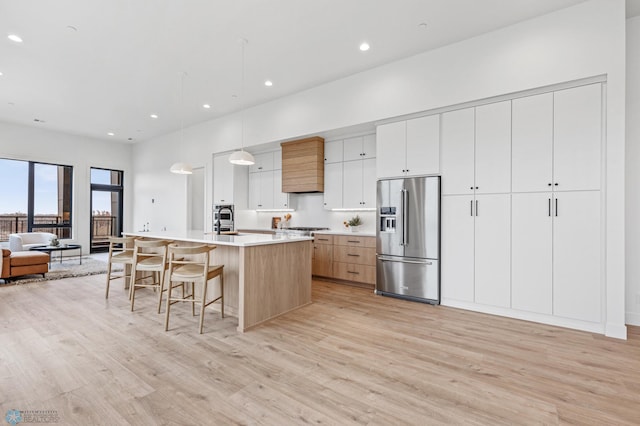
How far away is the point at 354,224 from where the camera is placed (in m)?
5.36

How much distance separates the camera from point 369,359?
2.49 metres

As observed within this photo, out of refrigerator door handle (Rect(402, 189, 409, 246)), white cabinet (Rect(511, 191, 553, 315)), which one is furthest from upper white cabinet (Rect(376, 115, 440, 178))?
white cabinet (Rect(511, 191, 553, 315))

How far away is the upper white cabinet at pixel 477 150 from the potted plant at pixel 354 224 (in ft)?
5.68

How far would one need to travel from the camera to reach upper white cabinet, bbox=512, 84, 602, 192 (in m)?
3.11

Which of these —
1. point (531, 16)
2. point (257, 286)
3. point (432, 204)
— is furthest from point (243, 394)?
point (531, 16)

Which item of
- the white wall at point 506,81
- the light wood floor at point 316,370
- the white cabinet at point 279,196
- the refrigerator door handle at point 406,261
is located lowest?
the light wood floor at point 316,370

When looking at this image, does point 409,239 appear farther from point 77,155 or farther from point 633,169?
point 77,155

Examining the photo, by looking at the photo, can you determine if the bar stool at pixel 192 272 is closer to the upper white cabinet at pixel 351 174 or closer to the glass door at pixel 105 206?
the upper white cabinet at pixel 351 174

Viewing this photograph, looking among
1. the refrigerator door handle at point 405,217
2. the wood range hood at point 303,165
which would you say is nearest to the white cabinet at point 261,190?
the wood range hood at point 303,165

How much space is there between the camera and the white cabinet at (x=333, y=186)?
18.3 feet

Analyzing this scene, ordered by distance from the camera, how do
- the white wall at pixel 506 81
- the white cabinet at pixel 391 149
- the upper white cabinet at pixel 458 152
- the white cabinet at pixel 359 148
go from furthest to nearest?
the white cabinet at pixel 359 148
the white cabinet at pixel 391 149
the upper white cabinet at pixel 458 152
the white wall at pixel 506 81

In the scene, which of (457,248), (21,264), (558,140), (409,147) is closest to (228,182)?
(21,264)

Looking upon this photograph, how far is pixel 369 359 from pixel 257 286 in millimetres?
1375

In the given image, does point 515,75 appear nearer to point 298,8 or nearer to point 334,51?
point 334,51
